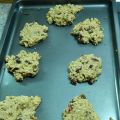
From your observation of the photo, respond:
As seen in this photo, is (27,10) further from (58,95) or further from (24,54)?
(58,95)

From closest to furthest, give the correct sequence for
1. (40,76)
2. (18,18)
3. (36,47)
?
(40,76) → (36,47) → (18,18)

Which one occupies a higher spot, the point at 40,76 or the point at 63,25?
the point at 63,25

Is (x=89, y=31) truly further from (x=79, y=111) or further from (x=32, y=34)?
(x=79, y=111)

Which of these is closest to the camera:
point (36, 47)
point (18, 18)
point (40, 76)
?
point (40, 76)

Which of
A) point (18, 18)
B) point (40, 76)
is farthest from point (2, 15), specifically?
point (40, 76)

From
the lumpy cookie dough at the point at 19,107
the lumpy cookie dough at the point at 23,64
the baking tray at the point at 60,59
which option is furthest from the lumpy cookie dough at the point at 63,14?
the lumpy cookie dough at the point at 19,107

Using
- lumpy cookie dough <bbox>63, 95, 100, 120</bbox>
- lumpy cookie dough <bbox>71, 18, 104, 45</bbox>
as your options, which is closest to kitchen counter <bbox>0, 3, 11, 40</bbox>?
lumpy cookie dough <bbox>71, 18, 104, 45</bbox>

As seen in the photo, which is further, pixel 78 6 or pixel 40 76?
pixel 78 6
